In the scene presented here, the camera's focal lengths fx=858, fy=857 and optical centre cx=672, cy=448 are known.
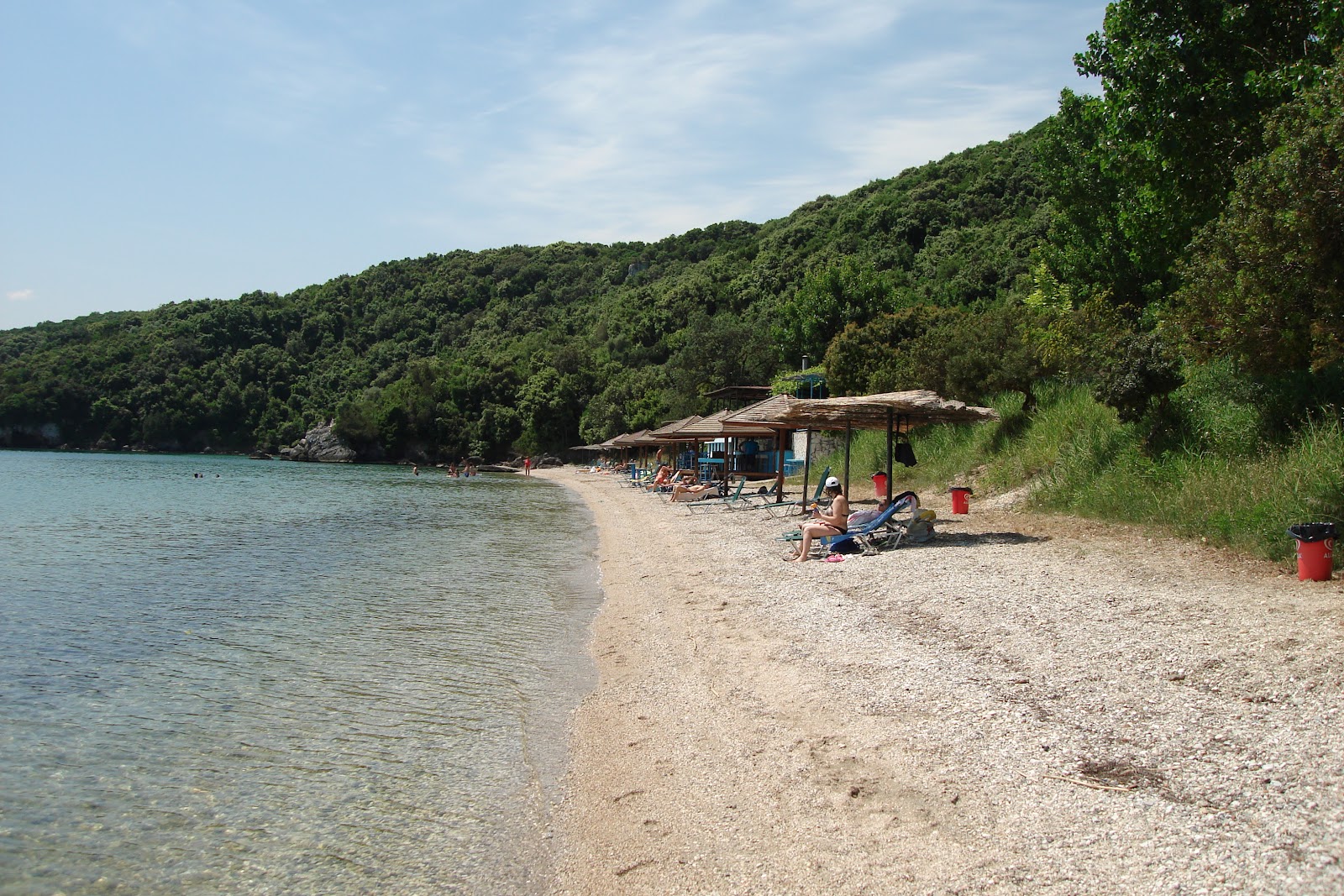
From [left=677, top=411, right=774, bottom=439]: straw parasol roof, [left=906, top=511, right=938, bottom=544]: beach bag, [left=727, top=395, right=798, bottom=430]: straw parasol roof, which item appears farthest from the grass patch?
[left=677, top=411, right=774, bottom=439]: straw parasol roof

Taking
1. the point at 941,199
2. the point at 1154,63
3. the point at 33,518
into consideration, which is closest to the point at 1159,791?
the point at 1154,63

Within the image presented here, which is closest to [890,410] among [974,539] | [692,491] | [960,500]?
[960,500]

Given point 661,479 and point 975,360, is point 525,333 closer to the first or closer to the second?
point 661,479

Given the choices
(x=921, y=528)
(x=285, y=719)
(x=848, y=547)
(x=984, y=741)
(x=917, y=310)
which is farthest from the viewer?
(x=917, y=310)

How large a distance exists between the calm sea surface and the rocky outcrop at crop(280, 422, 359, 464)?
75905 mm

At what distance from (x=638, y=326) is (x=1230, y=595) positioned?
7686cm

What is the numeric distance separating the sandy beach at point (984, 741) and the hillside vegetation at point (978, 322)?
109 inches

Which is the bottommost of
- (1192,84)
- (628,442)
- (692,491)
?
(692,491)

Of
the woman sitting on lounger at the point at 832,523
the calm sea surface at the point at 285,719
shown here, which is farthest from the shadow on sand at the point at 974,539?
the calm sea surface at the point at 285,719

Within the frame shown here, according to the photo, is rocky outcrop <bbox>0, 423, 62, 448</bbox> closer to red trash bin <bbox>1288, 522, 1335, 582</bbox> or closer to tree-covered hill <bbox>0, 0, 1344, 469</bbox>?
tree-covered hill <bbox>0, 0, 1344, 469</bbox>

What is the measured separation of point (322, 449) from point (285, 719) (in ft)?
298

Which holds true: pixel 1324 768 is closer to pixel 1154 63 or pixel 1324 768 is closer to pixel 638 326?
pixel 1154 63

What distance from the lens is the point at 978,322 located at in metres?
20.8

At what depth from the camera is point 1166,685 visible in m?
4.98
